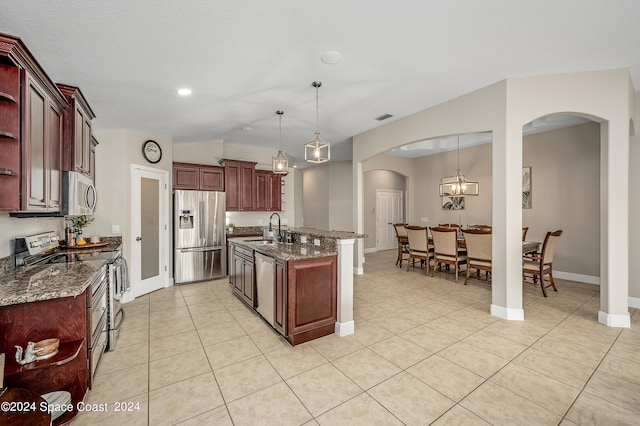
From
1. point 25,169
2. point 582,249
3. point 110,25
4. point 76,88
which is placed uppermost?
point 110,25

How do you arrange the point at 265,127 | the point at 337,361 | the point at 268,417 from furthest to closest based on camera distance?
the point at 265,127
the point at 337,361
the point at 268,417

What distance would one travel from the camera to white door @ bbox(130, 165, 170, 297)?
4340 mm

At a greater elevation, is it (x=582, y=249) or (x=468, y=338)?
(x=582, y=249)

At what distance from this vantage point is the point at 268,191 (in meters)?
6.05

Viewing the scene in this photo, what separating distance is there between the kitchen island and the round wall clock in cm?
280

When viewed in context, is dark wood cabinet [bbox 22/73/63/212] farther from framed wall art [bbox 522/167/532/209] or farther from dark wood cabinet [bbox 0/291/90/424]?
framed wall art [bbox 522/167/532/209]

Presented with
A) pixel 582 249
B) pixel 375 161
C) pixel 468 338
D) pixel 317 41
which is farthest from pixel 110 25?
pixel 582 249

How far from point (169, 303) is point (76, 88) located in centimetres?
286

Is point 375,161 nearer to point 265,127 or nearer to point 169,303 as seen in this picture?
point 265,127

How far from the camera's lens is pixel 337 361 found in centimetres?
244

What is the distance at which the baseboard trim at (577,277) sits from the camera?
4.81 meters

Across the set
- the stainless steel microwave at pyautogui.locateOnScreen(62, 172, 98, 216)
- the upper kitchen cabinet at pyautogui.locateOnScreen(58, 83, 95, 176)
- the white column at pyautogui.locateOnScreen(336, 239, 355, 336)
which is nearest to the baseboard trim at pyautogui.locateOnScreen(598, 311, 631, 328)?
the white column at pyautogui.locateOnScreen(336, 239, 355, 336)

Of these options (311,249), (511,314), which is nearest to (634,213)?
(511,314)

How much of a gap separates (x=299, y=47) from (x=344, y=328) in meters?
2.79
